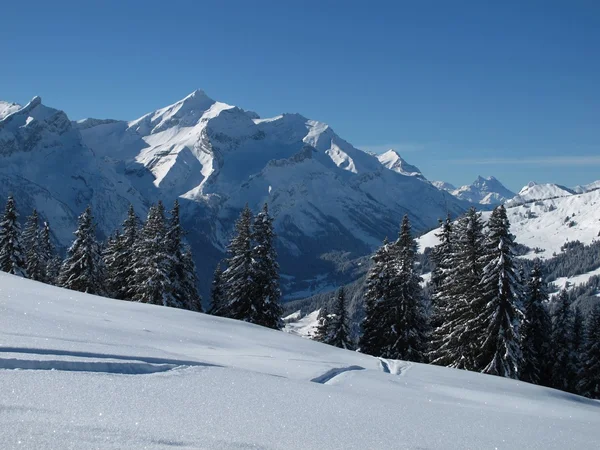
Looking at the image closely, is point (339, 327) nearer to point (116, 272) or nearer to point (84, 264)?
point (116, 272)

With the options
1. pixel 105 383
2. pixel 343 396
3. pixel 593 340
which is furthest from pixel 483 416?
pixel 593 340

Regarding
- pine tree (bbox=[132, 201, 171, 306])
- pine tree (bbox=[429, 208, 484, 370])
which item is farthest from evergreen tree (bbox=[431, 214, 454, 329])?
pine tree (bbox=[132, 201, 171, 306])

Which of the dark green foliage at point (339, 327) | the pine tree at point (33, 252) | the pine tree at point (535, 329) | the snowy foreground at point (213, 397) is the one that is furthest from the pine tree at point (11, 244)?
the pine tree at point (535, 329)

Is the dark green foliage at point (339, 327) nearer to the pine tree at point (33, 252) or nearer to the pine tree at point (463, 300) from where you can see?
the pine tree at point (463, 300)

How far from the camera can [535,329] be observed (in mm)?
31047

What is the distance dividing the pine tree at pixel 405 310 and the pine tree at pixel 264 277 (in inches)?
296

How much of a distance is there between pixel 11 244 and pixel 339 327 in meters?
25.0

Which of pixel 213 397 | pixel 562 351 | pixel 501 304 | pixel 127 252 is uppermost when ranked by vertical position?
pixel 127 252

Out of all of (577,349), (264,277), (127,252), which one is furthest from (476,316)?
(127,252)

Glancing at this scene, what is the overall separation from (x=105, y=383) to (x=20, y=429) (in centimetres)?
157

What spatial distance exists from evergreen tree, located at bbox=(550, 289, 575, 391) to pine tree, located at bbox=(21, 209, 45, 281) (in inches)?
1597

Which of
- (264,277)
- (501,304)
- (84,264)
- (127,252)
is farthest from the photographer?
(127,252)

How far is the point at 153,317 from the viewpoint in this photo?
1213 centimetres

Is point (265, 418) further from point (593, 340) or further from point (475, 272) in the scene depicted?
point (593, 340)
